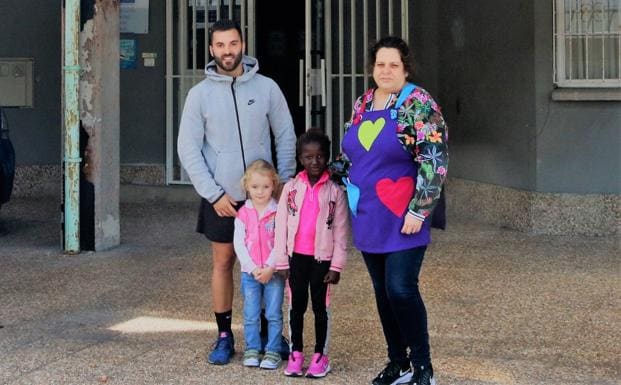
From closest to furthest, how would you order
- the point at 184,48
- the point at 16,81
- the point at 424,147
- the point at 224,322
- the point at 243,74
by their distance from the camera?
the point at 424,147
the point at 243,74
the point at 224,322
the point at 184,48
the point at 16,81

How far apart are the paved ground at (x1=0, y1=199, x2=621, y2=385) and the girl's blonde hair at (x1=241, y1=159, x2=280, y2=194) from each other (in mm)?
971

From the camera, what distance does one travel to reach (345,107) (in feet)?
35.6

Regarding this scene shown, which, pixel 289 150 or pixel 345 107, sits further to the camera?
pixel 345 107

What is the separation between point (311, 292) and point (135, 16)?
703 centimetres

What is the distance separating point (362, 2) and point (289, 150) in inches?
222

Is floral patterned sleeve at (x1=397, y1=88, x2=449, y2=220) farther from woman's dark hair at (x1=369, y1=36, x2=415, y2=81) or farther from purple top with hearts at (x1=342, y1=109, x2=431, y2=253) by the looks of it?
woman's dark hair at (x1=369, y1=36, x2=415, y2=81)

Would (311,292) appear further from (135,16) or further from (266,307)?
(135,16)

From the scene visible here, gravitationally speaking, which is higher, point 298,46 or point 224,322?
point 298,46

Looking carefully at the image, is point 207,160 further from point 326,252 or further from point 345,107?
point 345,107

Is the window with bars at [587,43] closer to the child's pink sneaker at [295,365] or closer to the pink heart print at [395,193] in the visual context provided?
the pink heart print at [395,193]

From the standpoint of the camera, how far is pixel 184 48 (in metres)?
11.2

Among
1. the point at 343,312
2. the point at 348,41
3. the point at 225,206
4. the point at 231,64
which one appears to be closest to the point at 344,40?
the point at 348,41

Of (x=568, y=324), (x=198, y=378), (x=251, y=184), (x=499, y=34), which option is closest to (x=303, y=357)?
(x=198, y=378)

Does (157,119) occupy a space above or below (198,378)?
above
